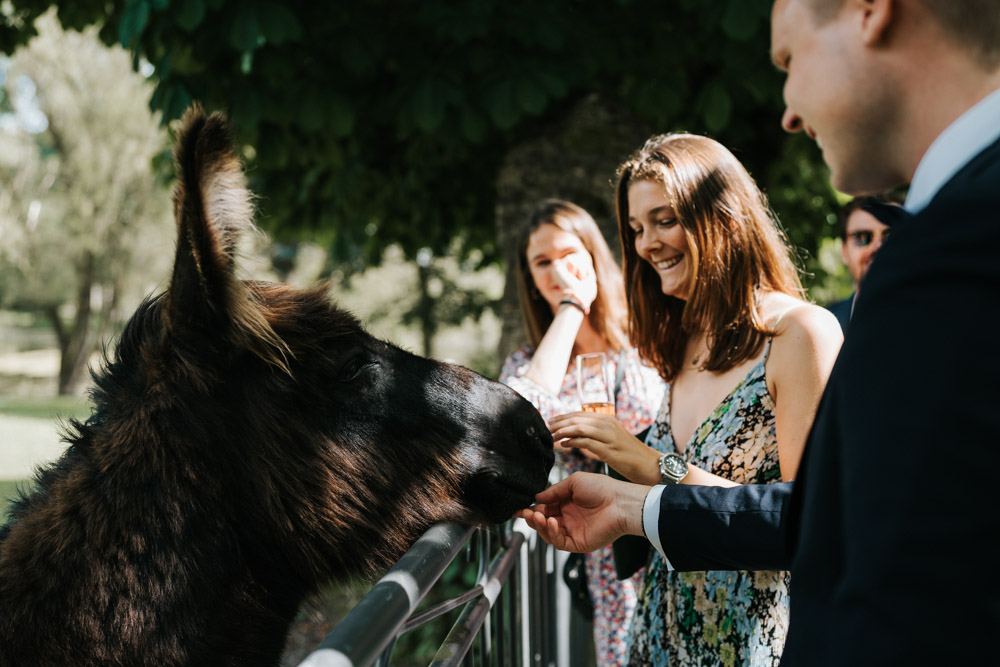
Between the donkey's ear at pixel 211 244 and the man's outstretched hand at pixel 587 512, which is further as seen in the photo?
the man's outstretched hand at pixel 587 512

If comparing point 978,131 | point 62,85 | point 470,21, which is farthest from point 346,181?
point 62,85

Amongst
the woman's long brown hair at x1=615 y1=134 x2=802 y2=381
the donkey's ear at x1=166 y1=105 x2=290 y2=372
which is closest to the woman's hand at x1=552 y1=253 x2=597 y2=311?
the woman's long brown hair at x1=615 y1=134 x2=802 y2=381

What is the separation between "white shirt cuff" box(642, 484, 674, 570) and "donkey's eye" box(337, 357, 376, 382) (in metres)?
0.78

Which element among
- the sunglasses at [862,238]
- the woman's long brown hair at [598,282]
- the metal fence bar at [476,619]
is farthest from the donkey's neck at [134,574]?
the sunglasses at [862,238]

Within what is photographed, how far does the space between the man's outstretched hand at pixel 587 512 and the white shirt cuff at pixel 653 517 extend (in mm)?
75

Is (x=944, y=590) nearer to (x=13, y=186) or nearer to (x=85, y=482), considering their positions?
(x=85, y=482)

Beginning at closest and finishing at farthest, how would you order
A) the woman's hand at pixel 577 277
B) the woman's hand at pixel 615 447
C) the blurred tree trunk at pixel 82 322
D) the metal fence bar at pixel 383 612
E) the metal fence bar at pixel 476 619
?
the metal fence bar at pixel 383 612 → the metal fence bar at pixel 476 619 → the woman's hand at pixel 615 447 → the woman's hand at pixel 577 277 → the blurred tree trunk at pixel 82 322

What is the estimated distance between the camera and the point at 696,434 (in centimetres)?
216

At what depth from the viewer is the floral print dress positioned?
76.8 inches

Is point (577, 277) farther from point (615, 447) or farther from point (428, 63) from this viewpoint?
point (428, 63)

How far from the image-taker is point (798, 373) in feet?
6.09

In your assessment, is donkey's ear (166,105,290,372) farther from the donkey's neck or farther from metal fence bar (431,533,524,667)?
metal fence bar (431,533,524,667)

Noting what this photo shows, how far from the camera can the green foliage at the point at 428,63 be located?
4.17m

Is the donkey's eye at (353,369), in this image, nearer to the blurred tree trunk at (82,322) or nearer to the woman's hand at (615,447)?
the woman's hand at (615,447)
